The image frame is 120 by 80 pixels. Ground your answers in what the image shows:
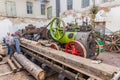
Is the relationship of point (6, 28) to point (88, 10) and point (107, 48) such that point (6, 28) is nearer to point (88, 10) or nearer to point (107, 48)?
point (88, 10)

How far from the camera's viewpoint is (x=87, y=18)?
10.5 metres

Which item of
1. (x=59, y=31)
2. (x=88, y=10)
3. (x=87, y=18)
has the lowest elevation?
(x=59, y=31)

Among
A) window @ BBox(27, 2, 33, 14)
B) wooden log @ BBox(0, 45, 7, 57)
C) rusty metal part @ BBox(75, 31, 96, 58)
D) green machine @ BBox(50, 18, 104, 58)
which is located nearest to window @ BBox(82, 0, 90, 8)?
green machine @ BBox(50, 18, 104, 58)

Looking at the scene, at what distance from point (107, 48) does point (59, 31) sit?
3.87 metres

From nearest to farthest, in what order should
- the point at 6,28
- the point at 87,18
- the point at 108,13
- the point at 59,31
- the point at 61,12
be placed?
1. the point at 59,31
2. the point at 108,13
3. the point at 87,18
4. the point at 6,28
5. the point at 61,12

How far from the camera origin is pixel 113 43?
713 centimetres

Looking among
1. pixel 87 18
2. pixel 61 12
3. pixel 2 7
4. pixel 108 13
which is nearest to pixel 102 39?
pixel 108 13

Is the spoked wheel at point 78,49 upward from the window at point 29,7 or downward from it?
downward

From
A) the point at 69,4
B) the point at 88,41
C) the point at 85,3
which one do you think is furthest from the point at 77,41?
the point at 69,4

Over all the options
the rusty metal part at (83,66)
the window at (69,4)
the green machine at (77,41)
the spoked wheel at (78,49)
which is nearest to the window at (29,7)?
the window at (69,4)

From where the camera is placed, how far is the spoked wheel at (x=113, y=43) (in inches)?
279

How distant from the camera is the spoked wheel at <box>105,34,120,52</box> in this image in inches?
279

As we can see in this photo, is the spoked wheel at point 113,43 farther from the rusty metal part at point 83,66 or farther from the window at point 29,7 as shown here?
the window at point 29,7

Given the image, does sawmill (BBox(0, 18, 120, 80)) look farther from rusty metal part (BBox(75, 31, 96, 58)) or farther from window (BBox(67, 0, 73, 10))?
window (BBox(67, 0, 73, 10))
